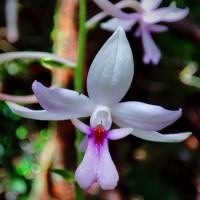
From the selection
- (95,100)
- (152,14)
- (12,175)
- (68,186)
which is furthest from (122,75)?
(12,175)

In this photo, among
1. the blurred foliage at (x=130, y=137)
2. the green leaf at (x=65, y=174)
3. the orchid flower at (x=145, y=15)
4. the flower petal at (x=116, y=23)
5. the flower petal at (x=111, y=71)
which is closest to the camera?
the flower petal at (x=111, y=71)

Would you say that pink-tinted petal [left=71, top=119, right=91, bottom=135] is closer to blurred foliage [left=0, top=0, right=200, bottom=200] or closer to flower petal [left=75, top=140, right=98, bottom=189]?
flower petal [left=75, top=140, right=98, bottom=189]

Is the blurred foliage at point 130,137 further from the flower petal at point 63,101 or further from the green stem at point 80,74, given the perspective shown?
the flower petal at point 63,101

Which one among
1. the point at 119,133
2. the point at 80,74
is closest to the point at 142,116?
the point at 119,133

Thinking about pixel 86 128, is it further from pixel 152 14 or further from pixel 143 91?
pixel 143 91

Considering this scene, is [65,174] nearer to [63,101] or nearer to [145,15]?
[63,101]

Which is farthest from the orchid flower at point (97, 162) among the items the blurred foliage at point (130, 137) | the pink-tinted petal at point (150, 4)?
the blurred foliage at point (130, 137)

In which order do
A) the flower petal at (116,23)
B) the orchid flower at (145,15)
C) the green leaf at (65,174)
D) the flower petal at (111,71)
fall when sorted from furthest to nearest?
the flower petal at (116,23), the orchid flower at (145,15), the green leaf at (65,174), the flower petal at (111,71)

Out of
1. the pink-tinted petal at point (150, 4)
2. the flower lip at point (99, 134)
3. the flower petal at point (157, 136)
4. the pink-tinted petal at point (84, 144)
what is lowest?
the pink-tinted petal at point (84, 144)
